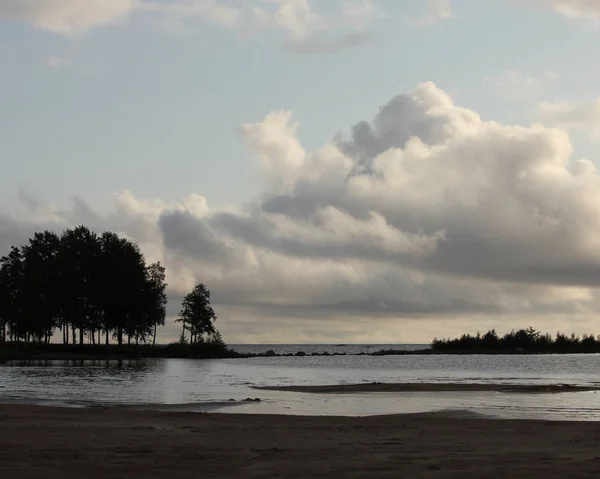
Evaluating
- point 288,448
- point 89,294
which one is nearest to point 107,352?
point 89,294

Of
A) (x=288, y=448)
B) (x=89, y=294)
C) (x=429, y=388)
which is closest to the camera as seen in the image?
(x=288, y=448)

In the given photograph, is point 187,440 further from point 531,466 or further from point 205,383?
point 205,383

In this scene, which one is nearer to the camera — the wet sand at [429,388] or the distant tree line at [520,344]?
the wet sand at [429,388]

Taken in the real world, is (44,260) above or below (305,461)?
above

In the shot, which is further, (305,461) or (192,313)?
(192,313)

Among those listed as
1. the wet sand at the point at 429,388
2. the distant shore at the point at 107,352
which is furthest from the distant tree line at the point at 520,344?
the wet sand at the point at 429,388

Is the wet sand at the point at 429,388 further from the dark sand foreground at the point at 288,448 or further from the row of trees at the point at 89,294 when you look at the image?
the row of trees at the point at 89,294

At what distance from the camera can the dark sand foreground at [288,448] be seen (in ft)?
53.4

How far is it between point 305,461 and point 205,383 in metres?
44.9

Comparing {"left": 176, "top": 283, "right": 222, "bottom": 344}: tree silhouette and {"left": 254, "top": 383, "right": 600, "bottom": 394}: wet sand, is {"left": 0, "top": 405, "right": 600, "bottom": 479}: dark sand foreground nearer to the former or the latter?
{"left": 254, "top": 383, "right": 600, "bottom": 394}: wet sand

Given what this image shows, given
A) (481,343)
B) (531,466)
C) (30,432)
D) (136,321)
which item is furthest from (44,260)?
(531,466)

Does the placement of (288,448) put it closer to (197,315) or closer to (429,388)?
(429,388)

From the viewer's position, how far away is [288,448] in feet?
65.5

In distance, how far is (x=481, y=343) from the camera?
184 meters
